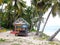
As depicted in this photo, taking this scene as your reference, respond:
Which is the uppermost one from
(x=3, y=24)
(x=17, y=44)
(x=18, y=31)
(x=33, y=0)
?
(x=33, y=0)

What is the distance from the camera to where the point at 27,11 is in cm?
4303

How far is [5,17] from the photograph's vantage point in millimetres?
41531

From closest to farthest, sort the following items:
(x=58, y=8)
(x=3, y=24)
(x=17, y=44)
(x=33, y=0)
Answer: (x=17, y=44) → (x=58, y=8) → (x=33, y=0) → (x=3, y=24)

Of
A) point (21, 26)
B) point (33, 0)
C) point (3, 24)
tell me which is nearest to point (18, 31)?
point (21, 26)

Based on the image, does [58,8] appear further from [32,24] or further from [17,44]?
[32,24]

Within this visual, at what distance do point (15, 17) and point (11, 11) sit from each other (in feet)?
4.81

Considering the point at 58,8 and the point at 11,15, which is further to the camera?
the point at 11,15

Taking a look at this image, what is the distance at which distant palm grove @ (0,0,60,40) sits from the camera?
2908cm

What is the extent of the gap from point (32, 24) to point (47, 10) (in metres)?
12.7

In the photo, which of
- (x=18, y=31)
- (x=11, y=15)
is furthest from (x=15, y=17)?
(x=18, y=31)

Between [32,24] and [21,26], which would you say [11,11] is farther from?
[21,26]

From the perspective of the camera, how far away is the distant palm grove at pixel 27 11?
29.1m

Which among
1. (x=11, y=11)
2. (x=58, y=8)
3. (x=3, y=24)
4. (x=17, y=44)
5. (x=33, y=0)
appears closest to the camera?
(x=17, y=44)

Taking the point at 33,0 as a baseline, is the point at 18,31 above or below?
below
